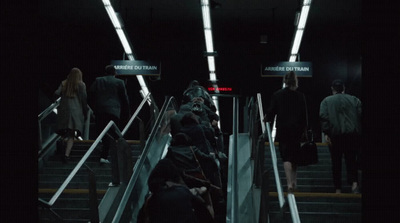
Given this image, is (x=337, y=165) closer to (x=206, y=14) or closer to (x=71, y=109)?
(x=71, y=109)

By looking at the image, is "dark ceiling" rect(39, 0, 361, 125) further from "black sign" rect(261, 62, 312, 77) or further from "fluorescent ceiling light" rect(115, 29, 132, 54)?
"black sign" rect(261, 62, 312, 77)

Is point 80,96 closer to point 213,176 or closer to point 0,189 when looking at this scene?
point 213,176

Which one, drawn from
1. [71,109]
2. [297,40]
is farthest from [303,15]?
[71,109]

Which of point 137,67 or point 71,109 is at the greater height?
point 137,67

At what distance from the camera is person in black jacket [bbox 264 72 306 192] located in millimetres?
7062

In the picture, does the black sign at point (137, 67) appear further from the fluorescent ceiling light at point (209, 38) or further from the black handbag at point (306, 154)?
the black handbag at point (306, 154)

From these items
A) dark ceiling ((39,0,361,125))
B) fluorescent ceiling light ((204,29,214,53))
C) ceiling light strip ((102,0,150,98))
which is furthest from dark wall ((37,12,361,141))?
fluorescent ceiling light ((204,29,214,53))

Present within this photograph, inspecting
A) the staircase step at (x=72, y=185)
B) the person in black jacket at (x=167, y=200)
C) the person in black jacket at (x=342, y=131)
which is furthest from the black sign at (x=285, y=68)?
the person in black jacket at (x=167, y=200)

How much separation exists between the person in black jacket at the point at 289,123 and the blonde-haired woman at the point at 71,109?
2695mm

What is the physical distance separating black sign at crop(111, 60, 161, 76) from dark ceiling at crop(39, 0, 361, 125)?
1227 millimetres

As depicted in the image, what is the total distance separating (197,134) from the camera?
7.72m

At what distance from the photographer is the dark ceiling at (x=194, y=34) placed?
1667 centimetres

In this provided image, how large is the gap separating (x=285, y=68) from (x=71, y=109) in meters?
9.81

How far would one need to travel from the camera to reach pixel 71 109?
28.1ft
